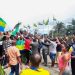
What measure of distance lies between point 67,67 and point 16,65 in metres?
2.17

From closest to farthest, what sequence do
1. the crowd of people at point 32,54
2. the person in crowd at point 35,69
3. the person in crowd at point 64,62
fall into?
the person in crowd at point 35,69
the crowd of people at point 32,54
the person in crowd at point 64,62

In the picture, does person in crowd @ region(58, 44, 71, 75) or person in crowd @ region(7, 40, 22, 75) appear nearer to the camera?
person in crowd @ region(58, 44, 71, 75)

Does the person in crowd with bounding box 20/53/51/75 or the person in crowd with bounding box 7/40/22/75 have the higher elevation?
the person in crowd with bounding box 20/53/51/75

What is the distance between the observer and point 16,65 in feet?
41.4

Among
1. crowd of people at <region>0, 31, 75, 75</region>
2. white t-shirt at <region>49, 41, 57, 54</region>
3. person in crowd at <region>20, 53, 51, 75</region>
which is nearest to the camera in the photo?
person in crowd at <region>20, 53, 51, 75</region>

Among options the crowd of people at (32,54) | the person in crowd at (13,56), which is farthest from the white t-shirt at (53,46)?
the person in crowd at (13,56)

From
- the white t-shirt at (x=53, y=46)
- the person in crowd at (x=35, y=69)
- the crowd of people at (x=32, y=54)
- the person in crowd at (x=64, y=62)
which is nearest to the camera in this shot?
the person in crowd at (x=35, y=69)

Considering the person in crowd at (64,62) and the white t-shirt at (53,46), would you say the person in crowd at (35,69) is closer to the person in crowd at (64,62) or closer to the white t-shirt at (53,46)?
the person in crowd at (64,62)

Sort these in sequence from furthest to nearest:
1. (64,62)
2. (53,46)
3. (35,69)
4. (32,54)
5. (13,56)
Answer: (53,46) → (13,56) → (64,62) → (32,54) → (35,69)

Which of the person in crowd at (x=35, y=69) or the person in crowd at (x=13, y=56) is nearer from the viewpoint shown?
the person in crowd at (x=35, y=69)

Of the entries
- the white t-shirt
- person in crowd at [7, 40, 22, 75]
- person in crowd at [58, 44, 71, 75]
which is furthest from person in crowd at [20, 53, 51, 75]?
the white t-shirt

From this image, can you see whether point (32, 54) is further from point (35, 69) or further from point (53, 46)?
point (53, 46)

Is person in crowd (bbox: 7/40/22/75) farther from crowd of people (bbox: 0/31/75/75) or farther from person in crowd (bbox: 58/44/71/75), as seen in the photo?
person in crowd (bbox: 58/44/71/75)

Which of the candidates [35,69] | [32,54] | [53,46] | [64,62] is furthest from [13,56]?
[35,69]
